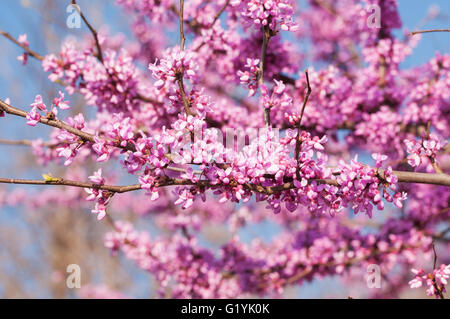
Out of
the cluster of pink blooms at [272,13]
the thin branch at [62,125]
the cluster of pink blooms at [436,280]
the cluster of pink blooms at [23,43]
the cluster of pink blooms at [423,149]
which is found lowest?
the cluster of pink blooms at [436,280]

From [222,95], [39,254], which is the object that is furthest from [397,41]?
[39,254]

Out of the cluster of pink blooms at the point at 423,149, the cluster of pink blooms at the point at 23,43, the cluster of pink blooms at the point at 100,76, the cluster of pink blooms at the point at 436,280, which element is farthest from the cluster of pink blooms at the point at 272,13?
the cluster of pink blooms at the point at 23,43

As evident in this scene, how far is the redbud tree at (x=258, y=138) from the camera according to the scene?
7.11ft

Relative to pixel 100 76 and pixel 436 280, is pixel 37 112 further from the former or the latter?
pixel 436 280

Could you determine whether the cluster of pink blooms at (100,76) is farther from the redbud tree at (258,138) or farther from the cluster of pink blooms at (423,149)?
the cluster of pink blooms at (423,149)

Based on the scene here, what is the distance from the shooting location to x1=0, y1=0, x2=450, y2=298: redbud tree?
85.3 inches

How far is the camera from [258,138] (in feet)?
7.57

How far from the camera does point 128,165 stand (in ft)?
7.06

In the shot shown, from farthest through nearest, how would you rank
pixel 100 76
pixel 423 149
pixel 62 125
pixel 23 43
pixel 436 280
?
pixel 23 43 < pixel 100 76 < pixel 436 280 < pixel 423 149 < pixel 62 125

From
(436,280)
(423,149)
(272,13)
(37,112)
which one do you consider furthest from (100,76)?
(436,280)

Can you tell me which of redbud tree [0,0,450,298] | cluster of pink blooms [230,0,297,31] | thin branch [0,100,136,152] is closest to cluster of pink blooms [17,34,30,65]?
redbud tree [0,0,450,298]

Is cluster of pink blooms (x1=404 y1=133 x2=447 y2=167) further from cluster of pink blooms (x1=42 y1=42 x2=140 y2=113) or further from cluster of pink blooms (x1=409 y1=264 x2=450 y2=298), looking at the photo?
cluster of pink blooms (x1=42 y1=42 x2=140 y2=113)

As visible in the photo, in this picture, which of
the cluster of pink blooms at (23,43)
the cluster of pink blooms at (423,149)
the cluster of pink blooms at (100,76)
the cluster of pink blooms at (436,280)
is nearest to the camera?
the cluster of pink blooms at (423,149)

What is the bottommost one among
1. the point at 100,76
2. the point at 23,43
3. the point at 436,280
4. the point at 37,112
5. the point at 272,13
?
the point at 436,280
